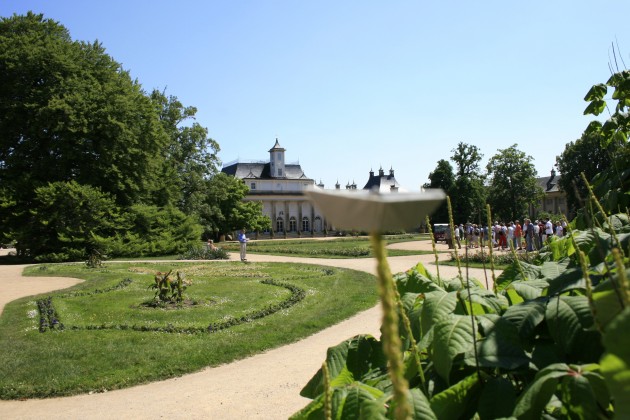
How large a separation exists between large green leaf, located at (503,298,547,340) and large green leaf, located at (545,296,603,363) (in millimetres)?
60

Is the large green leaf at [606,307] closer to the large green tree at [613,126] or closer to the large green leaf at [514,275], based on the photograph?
the large green leaf at [514,275]

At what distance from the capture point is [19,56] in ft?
93.5

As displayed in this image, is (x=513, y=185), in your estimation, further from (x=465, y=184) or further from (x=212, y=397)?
(x=212, y=397)

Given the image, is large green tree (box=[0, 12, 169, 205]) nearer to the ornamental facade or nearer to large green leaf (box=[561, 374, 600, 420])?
large green leaf (box=[561, 374, 600, 420])

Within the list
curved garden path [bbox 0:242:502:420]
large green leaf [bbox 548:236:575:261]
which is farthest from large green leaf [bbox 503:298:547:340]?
curved garden path [bbox 0:242:502:420]

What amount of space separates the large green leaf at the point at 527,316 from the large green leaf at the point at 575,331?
6cm

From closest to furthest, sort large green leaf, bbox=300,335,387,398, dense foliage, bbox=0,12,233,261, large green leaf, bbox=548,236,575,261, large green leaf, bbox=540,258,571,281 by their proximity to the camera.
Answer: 1. large green leaf, bbox=300,335,387,398
2. large green leaf, bbox=540,258,571,281
3. large green leaf, bbox=548,236,575,261
4. dense foliage, bbox=0,12,233,261

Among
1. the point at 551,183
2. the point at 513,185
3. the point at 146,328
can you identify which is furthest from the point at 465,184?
the point at 146,328

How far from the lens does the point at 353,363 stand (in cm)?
193

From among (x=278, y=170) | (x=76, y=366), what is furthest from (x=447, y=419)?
(x=278, y=170)

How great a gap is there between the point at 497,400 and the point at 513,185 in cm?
5973

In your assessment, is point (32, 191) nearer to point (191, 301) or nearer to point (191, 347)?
point (191, 301)

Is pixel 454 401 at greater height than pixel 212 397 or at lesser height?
greater

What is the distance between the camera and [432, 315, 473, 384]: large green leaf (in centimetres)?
143
